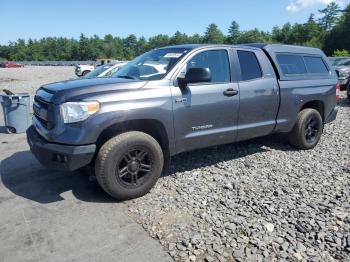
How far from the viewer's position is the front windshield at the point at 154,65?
178 inches

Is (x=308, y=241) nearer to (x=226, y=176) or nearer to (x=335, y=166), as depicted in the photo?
(x=226, y=176)

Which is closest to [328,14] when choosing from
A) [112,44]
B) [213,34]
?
[213,34]

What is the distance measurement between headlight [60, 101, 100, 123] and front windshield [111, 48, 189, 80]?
1005 millimetres

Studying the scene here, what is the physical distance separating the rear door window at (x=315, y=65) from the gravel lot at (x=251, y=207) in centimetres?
158

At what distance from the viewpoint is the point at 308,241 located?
333 cm

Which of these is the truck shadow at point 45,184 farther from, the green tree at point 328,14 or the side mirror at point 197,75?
the green tree at point 328,14

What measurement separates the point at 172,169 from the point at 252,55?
2231mm

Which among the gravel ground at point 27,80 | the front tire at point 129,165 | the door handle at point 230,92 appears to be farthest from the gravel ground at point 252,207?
the gravel ground at point 27,80

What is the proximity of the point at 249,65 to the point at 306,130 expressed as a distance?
1.92 m

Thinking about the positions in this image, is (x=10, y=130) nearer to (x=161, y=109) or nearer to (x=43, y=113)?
(x=43, y=113)

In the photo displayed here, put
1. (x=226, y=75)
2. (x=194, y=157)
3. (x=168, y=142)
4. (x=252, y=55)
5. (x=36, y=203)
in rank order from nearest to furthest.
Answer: (x=36, y=203)
(x=168, y=142)
(x=226, y=75)
(x=252, y=55)
(x=194, y=157)

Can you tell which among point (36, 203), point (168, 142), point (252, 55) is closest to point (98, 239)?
point (36, 203)

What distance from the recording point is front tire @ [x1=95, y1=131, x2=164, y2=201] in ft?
12.8

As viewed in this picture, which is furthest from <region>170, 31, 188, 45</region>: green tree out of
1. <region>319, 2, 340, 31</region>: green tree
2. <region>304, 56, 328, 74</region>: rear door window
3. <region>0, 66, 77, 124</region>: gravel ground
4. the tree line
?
<region>304, 56, 328, 74</region>: rear door window
